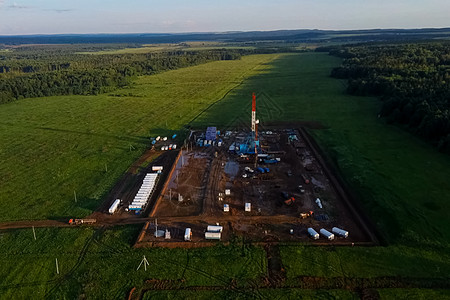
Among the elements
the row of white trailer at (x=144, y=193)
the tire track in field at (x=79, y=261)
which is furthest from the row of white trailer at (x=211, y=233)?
the tire track in field at (x=79, y=261)

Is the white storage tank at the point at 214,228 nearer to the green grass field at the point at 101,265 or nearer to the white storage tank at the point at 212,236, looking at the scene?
the white storage tank at the point at 212,236

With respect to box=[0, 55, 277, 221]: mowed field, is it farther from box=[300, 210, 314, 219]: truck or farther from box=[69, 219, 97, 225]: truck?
box=[300, 210, 314, 219]: truck

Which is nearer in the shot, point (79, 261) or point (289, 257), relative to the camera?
point (289, 257)

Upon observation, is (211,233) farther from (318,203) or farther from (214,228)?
(318,203)

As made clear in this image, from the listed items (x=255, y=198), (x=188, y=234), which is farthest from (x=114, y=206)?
(x=255, y=198)

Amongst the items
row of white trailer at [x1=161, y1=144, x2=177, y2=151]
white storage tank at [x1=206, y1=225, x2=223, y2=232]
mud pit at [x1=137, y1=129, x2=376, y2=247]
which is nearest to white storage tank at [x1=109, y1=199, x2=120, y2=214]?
mud pit at [x1=137, y1=129, x2=376, y2=247]

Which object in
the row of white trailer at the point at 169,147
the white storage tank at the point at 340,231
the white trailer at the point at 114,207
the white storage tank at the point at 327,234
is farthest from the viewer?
the row of white trailer at the point at 169,147
